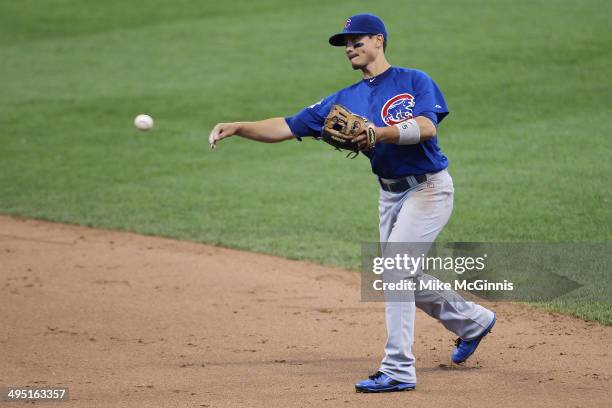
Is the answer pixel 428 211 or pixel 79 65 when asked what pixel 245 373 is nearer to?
pixel 428 211

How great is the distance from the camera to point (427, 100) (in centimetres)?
541

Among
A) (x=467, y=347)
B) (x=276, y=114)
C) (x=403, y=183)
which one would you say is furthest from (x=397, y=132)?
(x=276, y=114)

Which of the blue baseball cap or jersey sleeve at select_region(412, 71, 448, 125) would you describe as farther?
the blue baseball cap

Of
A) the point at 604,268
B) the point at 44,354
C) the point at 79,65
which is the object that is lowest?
the point at 44,354

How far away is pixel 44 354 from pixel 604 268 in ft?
15.8

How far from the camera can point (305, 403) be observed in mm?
5215

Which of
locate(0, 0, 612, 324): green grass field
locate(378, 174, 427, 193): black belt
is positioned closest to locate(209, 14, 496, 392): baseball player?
locate(378, 174, 427, 193): black belt

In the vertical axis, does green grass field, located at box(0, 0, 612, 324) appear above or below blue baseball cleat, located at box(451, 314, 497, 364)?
above

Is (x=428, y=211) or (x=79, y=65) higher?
(x=79, y=65)

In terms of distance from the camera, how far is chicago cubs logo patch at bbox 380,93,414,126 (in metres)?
5.48

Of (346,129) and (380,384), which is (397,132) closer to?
(346,129)

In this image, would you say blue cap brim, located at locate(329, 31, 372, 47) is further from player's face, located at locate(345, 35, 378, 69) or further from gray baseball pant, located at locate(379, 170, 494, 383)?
gray baseball pant, located at locate(379, 170, 494, 383)

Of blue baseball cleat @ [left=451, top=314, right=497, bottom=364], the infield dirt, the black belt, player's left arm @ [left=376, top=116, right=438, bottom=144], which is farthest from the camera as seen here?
blue baseball cleat @ [left=451, top=314, right=497, bottom=364]

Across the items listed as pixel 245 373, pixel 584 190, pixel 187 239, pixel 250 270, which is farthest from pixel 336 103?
pixel 584 190
